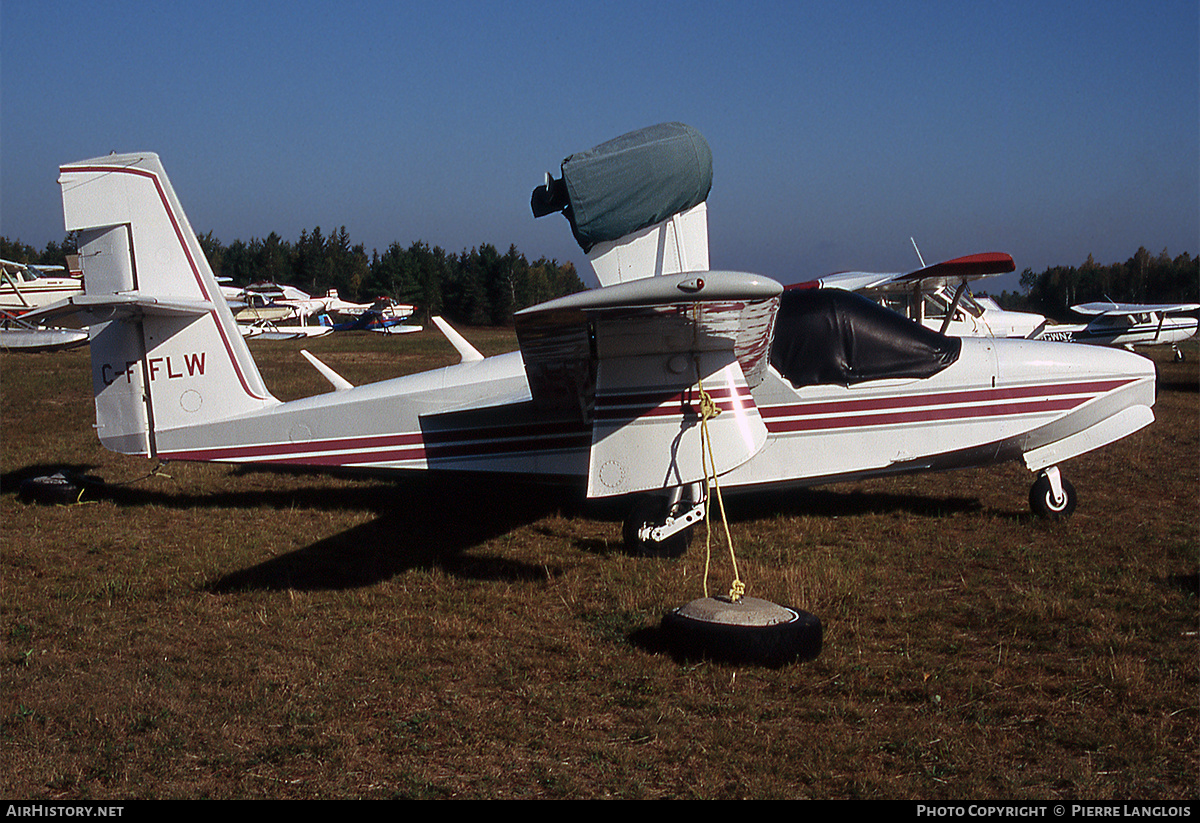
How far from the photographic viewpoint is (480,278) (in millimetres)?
67438

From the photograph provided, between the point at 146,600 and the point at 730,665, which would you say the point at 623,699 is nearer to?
the point at 730,665

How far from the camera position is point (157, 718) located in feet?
12.6

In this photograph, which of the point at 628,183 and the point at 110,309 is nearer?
the point at 628,183

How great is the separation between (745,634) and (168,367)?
214 inches

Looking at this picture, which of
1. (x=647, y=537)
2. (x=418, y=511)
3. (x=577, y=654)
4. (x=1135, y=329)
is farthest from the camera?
(x=1135, y=329)

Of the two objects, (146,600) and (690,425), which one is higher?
(690,425)

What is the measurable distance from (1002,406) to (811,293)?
173cm

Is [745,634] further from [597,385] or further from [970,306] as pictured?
[970,306]

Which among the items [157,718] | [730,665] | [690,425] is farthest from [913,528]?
[157,718]

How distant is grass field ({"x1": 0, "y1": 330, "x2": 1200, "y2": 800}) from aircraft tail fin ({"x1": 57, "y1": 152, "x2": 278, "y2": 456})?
1071 mm

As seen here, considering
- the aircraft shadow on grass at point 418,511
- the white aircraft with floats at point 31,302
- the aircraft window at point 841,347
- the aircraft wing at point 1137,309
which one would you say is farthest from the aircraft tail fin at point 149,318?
the aircraft wing at point 1137,309

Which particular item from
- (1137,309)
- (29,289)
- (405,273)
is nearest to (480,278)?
(405,273)

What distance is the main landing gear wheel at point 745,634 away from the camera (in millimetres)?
4266

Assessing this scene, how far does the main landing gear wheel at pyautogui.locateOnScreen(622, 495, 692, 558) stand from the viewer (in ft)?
20.8
